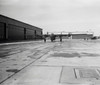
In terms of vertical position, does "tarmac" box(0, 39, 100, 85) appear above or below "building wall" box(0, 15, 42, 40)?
below

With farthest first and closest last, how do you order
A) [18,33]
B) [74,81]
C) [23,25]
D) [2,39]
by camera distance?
[23,25]
[18,33]
[2,39]
[74,81]

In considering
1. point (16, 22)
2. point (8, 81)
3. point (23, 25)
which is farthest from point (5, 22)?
point (8, 81)

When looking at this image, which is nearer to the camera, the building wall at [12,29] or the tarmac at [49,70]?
the tarmac at [49,70]

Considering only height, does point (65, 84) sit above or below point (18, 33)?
below

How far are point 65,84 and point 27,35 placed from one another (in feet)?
200

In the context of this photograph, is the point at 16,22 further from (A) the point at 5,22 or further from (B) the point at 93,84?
(B) the point at 93,84

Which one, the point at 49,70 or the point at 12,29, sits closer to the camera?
the point at 49,70

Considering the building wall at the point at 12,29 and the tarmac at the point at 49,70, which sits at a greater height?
the building wall at the point at 12,29

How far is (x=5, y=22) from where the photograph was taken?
1692 inches

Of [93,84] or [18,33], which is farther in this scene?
[18,33]

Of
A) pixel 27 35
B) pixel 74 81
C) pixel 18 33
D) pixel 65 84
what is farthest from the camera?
pixel 27 35

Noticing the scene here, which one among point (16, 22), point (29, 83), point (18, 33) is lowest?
point (29, 83)

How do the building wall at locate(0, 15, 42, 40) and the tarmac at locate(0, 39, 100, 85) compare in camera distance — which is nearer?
the tarmac at locate(0, 39, 100, 85)

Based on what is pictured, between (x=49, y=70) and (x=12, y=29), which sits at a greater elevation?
(x=12, y=29)
